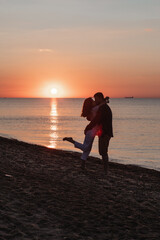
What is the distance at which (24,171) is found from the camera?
10.6m

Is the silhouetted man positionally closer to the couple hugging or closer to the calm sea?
the couple hugging

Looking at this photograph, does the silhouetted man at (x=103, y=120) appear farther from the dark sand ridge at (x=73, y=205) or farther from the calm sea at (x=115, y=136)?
the calm sea at (x=115, y=136)

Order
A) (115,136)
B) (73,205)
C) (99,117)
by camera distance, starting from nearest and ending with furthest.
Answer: (73,205) → (99,117) → (115,136)

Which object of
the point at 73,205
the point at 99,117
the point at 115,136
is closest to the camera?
the point at 73,205

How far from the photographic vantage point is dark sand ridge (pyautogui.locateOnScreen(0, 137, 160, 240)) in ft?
20.1

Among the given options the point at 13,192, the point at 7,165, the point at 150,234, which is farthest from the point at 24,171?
the point at 150,234

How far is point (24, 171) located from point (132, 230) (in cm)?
483

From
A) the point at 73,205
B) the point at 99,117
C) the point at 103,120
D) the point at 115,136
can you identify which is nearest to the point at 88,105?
the point at 99,117

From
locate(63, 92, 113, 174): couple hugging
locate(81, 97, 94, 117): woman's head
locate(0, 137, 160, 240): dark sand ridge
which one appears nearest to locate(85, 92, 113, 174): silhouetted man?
locate(63, 92, 113, 174): couple hugging

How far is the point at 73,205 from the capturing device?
7613 millimetres

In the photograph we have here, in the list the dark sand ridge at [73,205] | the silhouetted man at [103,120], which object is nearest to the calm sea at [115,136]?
the silhouetted man at [103,120]

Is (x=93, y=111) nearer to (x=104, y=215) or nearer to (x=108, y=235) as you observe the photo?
(x=104, y=215)

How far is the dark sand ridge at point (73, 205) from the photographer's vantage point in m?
6.14

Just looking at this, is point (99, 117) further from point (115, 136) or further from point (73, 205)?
point (115, 136)
